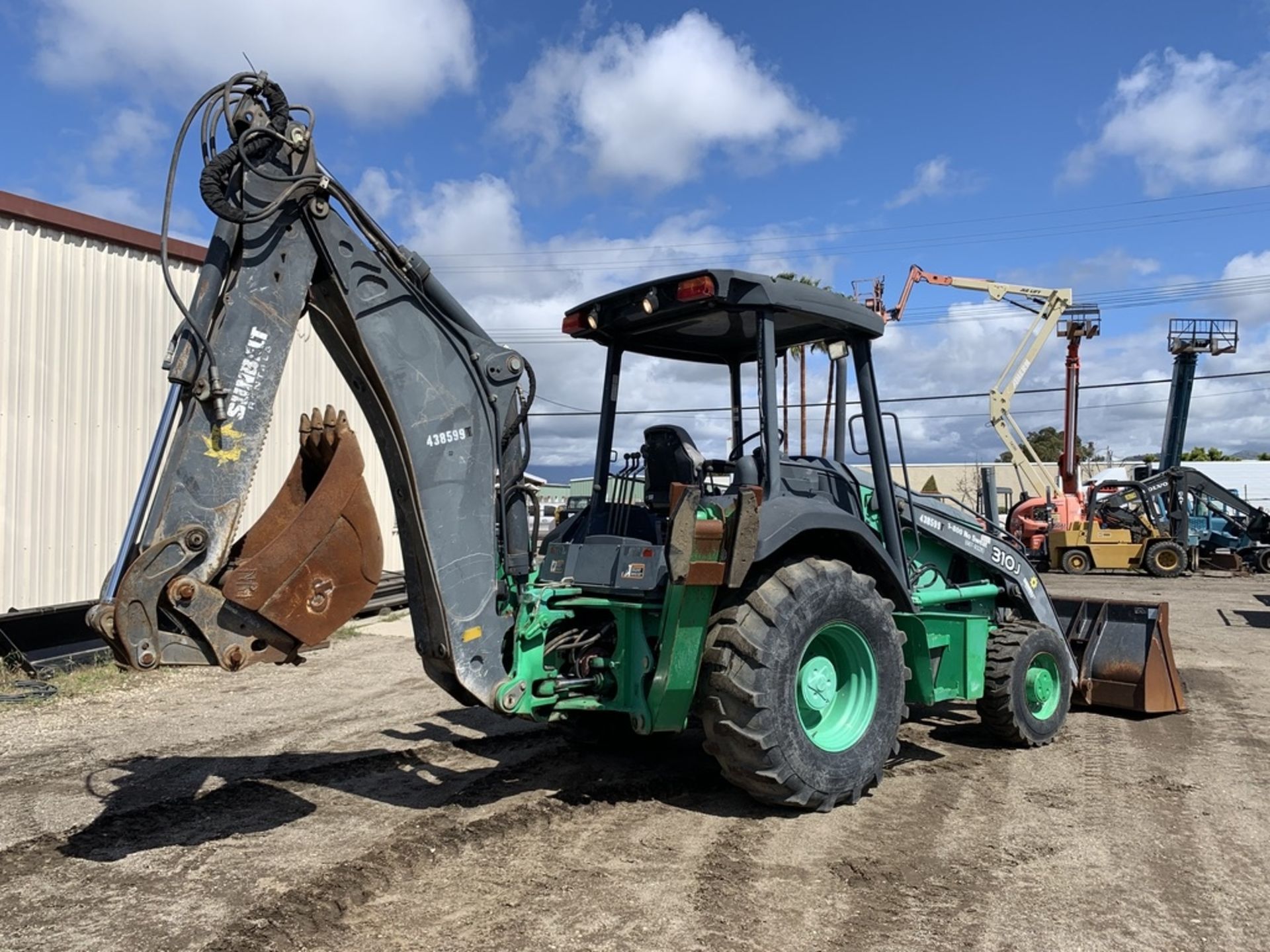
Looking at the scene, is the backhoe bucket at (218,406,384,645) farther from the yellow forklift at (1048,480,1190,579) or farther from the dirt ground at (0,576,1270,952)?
the yellow forklift at (1048,480,1190,579)

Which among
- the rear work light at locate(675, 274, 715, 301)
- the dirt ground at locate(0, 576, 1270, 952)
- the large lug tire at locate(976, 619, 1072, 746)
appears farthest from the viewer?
the large lug tire at locate(976, 619, 1072, 746)

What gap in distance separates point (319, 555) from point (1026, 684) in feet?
15.5

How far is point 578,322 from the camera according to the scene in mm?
5945

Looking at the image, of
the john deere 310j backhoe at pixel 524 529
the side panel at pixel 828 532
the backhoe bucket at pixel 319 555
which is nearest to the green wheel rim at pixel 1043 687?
the john deere 310j backhoe at pixel 524 529

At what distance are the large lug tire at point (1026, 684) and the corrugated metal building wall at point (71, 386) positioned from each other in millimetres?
6125

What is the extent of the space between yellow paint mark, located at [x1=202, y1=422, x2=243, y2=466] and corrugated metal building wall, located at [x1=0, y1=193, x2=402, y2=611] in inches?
192

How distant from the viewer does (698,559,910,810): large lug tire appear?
4785 millimetres

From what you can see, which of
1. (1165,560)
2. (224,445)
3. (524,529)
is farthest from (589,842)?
(1165,560)

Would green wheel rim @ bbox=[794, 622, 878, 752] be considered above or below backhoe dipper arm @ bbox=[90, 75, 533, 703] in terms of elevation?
below

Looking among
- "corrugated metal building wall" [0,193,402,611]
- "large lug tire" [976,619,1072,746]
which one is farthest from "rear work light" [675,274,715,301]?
"corrugated metal building wall" [0,193,402,611]

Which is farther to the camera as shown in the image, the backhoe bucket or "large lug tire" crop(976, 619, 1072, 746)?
"large lug tire" crop(976, 619, 1072, 746)

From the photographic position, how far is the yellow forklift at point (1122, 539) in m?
22.6

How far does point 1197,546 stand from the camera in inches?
928

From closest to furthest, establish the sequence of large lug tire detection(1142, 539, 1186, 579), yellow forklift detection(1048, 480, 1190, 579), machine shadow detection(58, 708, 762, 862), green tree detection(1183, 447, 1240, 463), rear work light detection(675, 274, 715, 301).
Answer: machine shadow detection(58, 708, 762, 862) → rear work light detection(675, 274, 715, 301) → large lug tire detection(1142, 539, 1186, 579) → yellow forklift detection(1048, 480, 1190, 579) → green tree detection(1183, 447, 1240, 463)
